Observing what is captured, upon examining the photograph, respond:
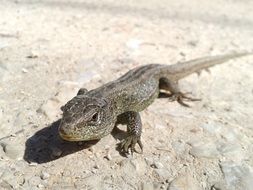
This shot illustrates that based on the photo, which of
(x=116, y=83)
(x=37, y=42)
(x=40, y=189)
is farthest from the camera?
(x=37, y=42)

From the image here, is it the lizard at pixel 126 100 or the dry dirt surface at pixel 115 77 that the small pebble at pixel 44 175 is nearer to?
the dry dirt surface at pixel 115 77

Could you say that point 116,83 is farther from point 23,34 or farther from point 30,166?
point 23,34

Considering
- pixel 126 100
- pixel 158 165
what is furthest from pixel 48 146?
pixel 126 100

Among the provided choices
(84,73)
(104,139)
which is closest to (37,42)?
(84,73)

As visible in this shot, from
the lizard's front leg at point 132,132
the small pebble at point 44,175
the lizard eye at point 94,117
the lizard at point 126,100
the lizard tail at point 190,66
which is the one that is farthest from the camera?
the lizard tail at point 190,66

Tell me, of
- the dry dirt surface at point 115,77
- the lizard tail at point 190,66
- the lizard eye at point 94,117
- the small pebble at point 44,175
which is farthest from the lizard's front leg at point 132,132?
the lizard tail at point 190,66

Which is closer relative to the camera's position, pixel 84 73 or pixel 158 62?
pixel 84 73

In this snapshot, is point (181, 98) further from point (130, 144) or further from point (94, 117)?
point (94, 117)
